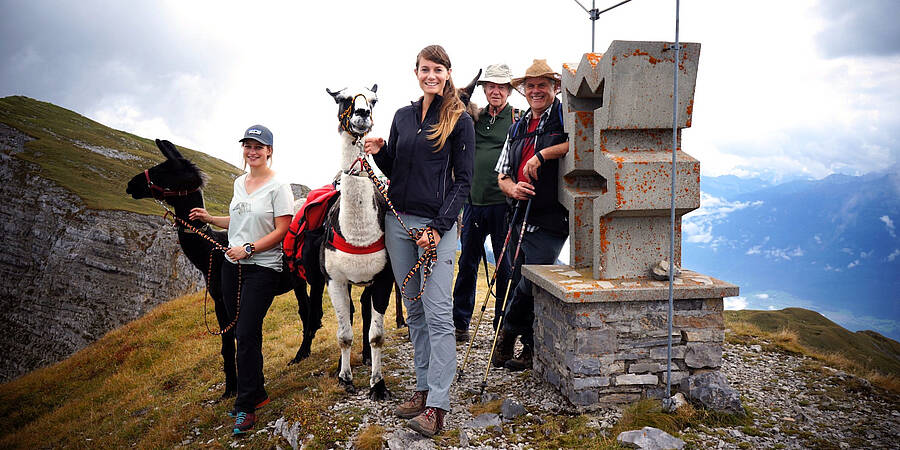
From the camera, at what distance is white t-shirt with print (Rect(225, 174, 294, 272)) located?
4.56 metres

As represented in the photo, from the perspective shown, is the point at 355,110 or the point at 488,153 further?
the point at 488,153

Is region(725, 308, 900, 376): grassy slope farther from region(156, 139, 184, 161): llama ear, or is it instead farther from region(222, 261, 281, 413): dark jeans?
region(156, 139, 184, 161): llama ear

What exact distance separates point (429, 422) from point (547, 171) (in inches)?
113

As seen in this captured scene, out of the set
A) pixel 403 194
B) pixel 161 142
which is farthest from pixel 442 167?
pixel 161 142

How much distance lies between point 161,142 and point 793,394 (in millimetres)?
7415

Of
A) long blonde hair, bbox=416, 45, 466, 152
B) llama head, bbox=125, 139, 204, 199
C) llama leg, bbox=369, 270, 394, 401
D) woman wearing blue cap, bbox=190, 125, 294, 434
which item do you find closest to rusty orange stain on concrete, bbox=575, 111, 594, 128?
long blonde hair, bbox=416, 45, 466, 152

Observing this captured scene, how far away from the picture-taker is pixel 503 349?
5.76 metres

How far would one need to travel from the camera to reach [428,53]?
12.3 feet

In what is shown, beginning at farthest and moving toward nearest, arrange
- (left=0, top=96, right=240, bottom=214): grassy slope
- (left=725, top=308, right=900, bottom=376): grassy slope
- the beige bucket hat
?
(left=0, top=96, right=240, bottom=214): grassy slope < (left=725, top=308, right=900, bottom=376): grassy slope < the beige bucket hat

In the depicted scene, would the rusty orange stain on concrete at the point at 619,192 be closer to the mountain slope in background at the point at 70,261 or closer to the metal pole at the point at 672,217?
the metal pole at the point at 672,217

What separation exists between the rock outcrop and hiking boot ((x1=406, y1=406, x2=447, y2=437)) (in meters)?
21.2

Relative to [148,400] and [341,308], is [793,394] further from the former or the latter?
[148,400]

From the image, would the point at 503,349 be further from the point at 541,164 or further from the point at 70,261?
the point at 70,261

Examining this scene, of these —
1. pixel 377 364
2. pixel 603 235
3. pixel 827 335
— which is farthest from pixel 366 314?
pixel 827 335
